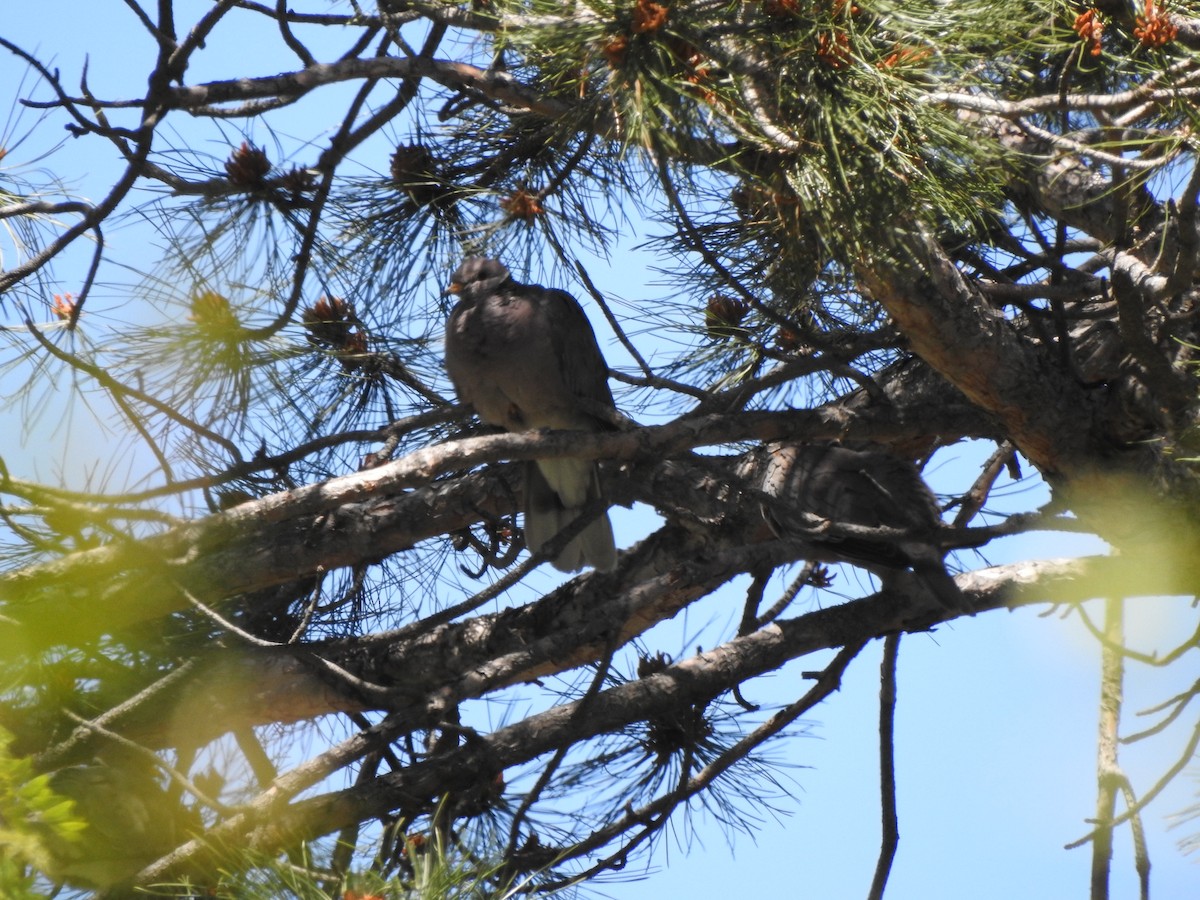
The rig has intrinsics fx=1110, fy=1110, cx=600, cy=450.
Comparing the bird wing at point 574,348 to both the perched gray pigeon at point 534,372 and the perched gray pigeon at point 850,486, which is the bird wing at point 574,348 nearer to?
the perched gray pigeon at point 534,372

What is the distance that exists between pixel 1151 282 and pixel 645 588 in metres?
1.29

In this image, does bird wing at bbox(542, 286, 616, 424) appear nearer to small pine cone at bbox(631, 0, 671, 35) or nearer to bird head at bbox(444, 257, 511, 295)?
bird head at bbox(444, 257, 511, 295)

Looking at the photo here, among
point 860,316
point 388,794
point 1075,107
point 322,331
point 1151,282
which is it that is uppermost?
point 322,331

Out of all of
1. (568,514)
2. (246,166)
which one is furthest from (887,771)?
(246,166)

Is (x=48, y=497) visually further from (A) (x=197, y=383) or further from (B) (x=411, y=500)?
(B) (x=411, y=500)

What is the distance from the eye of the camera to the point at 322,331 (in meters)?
3.02

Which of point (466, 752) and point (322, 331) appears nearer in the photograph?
point (466, 752)

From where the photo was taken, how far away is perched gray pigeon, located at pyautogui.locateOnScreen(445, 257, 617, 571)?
333cm

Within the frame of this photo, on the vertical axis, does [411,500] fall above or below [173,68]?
below

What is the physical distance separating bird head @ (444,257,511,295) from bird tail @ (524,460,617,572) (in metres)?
0.57

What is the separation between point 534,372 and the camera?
3398mm

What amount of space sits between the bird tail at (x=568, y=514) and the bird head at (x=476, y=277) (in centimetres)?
57

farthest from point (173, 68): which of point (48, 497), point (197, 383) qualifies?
point (48, 497)

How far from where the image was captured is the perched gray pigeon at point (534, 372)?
10.9 feet
